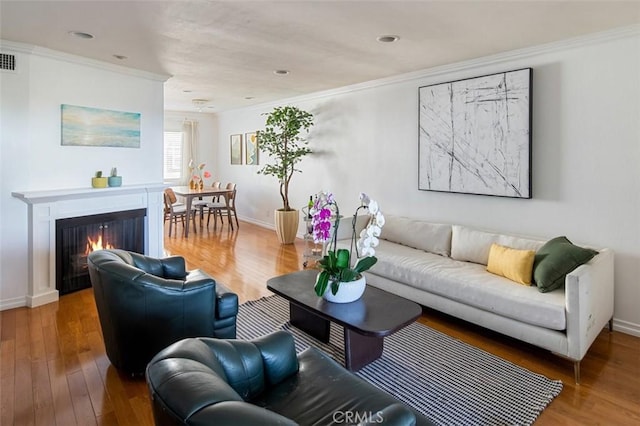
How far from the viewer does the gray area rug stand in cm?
218

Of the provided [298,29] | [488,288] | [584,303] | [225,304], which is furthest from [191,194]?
[584,303]

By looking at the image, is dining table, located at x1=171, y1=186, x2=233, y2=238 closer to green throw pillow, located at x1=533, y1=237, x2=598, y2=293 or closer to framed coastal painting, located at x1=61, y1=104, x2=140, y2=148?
framed coastal painting, located at x1=61, y1=104, x2=140, y2=148

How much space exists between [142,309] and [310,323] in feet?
4.39

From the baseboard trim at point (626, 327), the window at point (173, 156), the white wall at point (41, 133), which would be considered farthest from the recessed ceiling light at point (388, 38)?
the window at point (173, 156)

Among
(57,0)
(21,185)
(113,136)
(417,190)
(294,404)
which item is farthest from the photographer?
(417,190)

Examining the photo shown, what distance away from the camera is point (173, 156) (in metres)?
8.98

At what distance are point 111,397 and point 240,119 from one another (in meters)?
6.87

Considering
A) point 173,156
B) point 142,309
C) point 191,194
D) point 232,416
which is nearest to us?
point 232,416

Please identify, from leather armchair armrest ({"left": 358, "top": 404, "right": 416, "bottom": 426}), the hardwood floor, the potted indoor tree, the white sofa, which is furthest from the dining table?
leather armchair armrest ({"left": 358, "top": 404, "right": 416, "bottom": 426})

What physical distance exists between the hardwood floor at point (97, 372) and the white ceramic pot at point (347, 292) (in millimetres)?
1109

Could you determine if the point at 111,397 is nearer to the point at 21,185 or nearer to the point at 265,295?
Result: the point at 265,295

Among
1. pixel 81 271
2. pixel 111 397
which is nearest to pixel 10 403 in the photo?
pixel 111 397

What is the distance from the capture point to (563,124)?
3.45 m

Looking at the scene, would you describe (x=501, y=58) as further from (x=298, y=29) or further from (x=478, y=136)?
(x=298, y=29)
